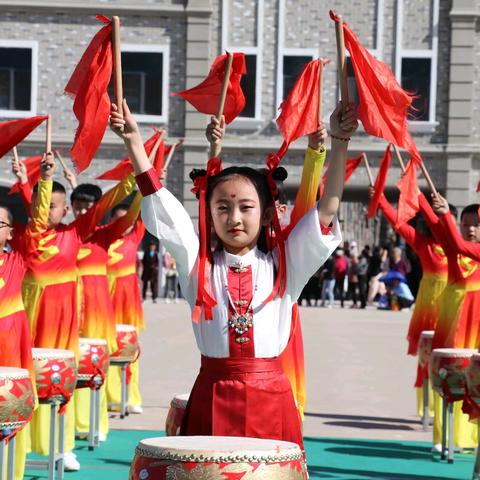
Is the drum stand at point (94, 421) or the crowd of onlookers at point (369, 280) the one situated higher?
the drum stand at point (94, 421)

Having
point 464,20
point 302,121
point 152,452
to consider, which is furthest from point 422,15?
point 152,452

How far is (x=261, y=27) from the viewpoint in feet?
89.7

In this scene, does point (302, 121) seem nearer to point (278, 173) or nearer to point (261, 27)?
point (278, 173)

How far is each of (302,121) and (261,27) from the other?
22.0m

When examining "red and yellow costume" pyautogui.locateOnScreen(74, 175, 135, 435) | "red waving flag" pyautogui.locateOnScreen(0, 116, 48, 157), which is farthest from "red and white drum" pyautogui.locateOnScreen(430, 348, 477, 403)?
"red waving flag" pyautogui.locateOnScreen(0, 116, 48, 157)

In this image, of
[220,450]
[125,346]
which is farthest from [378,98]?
[125,346]

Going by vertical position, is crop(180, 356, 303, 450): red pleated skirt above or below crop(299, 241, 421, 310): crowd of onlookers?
above

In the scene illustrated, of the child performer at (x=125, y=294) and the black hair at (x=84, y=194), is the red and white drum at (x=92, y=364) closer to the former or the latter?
the black hair at (x=84, y=194)

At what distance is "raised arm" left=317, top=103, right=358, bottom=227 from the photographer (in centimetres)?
485

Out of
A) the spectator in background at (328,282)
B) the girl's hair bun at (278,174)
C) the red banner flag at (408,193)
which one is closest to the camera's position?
the girl's hair bun at (278,174)

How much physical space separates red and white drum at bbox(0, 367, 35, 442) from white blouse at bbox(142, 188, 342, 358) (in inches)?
60.8

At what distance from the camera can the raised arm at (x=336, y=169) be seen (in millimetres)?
4848

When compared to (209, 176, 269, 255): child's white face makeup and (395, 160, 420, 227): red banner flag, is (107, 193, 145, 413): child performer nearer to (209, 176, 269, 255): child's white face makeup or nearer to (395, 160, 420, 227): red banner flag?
(395, 160, 420, 227): red banner flag

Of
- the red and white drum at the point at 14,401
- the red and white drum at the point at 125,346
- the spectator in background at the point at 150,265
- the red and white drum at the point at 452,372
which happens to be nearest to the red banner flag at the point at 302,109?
the red and white drum at the point at 14,401
